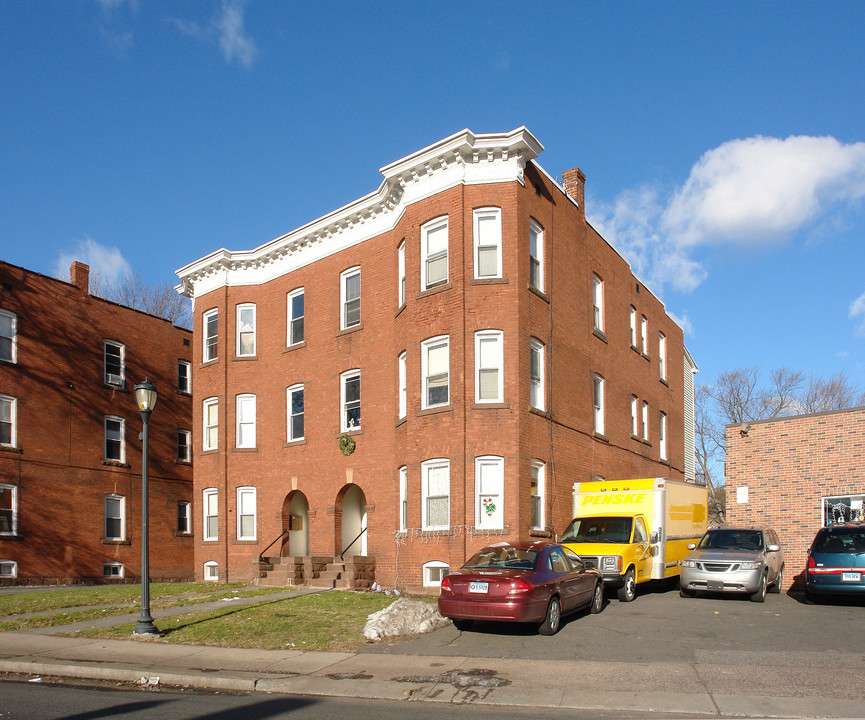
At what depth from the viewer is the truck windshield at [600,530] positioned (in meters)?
18.2

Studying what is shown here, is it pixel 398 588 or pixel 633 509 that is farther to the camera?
pixel 398 588

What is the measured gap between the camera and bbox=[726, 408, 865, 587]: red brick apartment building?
74.4 ft

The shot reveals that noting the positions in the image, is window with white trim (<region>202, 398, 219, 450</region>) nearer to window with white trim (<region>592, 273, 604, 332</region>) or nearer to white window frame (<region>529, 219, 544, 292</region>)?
white window frame (<region>529, 219, 544, 292</region>)

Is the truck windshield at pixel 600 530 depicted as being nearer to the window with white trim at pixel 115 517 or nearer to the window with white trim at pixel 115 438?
the window with white trim at pixel 115 517

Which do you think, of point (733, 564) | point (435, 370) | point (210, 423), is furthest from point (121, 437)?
point (733, 564)

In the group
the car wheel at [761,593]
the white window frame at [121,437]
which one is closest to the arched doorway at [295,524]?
the white window frame at [121,437]

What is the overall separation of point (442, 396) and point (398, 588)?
200 inches

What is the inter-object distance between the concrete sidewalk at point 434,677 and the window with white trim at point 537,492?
8492 millimetres

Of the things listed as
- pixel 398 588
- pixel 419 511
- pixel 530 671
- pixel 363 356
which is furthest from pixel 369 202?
pixel 530 671

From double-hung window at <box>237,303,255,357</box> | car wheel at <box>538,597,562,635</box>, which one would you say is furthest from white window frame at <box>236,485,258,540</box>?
car wheel at <box>538,597,562,635</box>

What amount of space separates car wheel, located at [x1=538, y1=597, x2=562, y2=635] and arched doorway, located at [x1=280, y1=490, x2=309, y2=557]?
1502cm

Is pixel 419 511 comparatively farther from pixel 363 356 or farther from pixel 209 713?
pixel 209 713

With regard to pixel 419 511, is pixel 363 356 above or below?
above

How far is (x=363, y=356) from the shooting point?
2481cm
